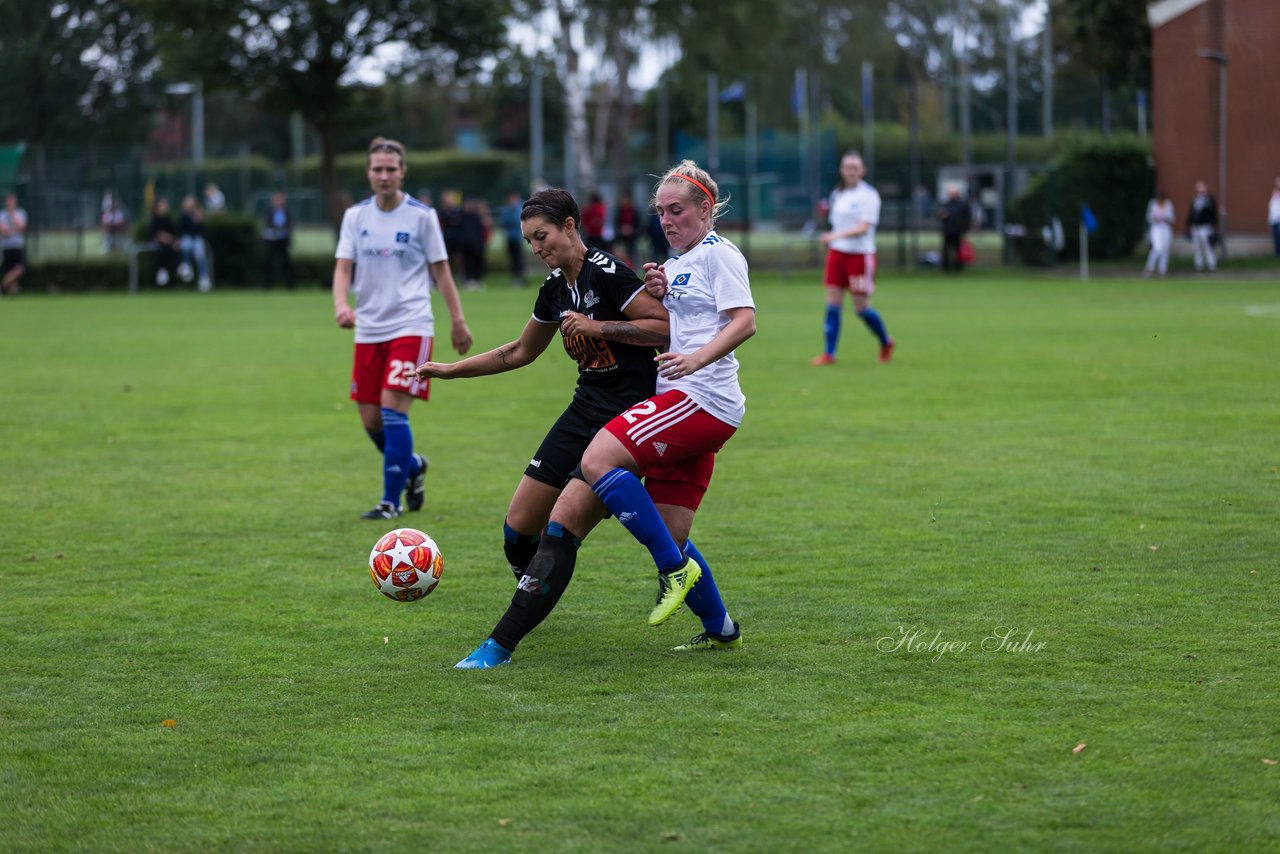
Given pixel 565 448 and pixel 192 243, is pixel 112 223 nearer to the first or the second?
pixel 192 243

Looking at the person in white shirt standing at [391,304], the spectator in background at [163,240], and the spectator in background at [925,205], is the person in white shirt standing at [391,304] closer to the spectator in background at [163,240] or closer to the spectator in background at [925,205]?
the spectator in background at [163,240]

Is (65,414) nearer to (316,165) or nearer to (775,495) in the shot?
(775,495)

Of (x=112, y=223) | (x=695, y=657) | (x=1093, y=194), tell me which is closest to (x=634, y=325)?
(x=695, y=657)

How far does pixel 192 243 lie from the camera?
118 feet

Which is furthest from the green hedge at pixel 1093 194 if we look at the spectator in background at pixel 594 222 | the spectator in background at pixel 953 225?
the spectator in background at pixel 594 222

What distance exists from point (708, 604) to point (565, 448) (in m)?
0.83

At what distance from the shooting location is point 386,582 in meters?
6.20

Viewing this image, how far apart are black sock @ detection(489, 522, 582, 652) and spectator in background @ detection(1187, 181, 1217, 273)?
30545mm

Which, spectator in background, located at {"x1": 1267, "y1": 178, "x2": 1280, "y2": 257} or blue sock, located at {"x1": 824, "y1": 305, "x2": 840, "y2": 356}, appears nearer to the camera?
blue sock, located at {"x1": 824, "y1": 305, "x2": 840, "y2": 356}

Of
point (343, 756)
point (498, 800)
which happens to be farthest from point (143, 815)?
point (498, 800)

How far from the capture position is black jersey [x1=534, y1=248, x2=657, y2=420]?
5.68 meters

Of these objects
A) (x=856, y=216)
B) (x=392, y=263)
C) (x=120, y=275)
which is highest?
(x=120, y=275)

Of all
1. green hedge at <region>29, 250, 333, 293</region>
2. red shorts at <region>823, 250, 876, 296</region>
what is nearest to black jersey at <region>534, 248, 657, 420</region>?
red shorts at <region>823, 250, 876, 296</region>

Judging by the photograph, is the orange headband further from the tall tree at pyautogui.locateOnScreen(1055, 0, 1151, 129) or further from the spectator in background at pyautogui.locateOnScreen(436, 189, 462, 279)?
the tall tree at pyautogui.locateOnScreen(1055, 0, 1151, 129)
